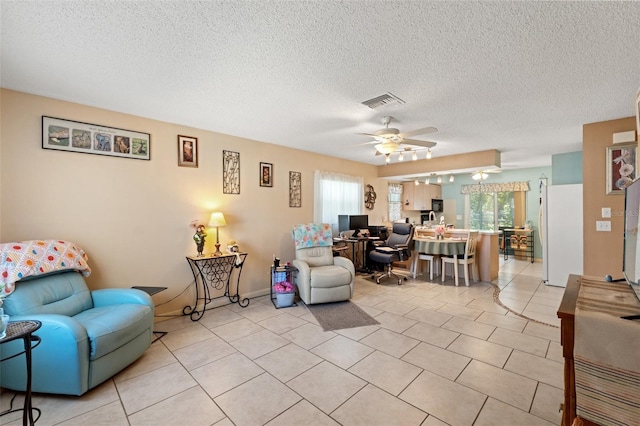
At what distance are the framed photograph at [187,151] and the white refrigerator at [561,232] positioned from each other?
5.91m

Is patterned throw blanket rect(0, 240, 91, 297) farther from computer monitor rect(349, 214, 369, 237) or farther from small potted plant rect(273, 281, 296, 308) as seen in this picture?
computer monitor rect(349, 214, 369, 237)

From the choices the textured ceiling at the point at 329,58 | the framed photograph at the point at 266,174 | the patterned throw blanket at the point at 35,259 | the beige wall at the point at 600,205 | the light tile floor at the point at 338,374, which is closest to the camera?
the textured ceiling at the point at 329,58

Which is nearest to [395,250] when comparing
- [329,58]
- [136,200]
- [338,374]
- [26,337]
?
[338,374]

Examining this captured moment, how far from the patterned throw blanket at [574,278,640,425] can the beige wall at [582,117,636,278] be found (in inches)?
122

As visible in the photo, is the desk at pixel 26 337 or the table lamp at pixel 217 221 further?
the table lamp at pixel 217 221

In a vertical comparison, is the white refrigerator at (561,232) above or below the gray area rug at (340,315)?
above

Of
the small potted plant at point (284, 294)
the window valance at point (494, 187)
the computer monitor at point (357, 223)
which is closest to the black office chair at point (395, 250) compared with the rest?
the computer monitor at point (357, 223)

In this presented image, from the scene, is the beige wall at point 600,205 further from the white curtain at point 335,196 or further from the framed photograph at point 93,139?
the framed photograph at point 93,139

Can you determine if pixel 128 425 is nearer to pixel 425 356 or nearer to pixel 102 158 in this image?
pixel 425 356

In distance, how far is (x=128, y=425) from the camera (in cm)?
171

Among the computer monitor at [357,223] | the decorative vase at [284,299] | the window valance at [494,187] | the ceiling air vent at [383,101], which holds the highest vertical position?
the ceiling air vent at [383,101]

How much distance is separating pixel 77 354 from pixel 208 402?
986 millimetres

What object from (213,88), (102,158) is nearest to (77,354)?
(102,158)

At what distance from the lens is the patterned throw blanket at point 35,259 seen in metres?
2.12
